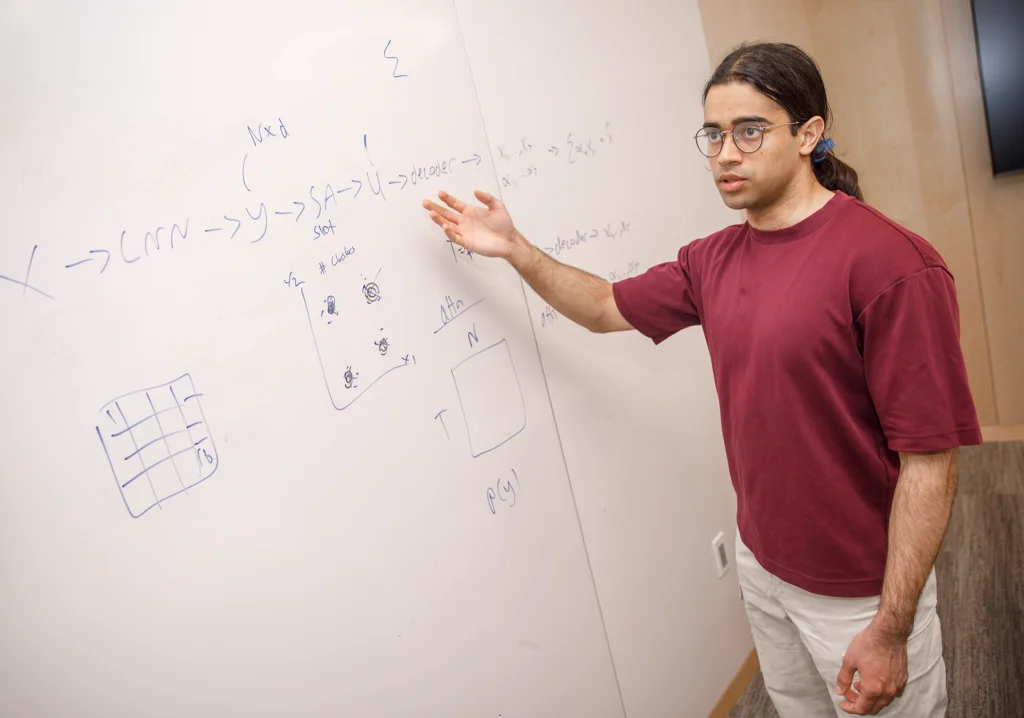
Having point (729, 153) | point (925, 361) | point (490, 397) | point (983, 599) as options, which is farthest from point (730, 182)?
point (983, 599)

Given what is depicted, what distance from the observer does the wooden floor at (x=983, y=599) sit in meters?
1.89

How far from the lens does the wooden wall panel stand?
9.82ft

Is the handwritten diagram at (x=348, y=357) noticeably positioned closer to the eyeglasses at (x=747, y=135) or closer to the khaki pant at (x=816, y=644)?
the eyeglasses at (x=747, y=135)

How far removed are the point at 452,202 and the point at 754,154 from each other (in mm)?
536

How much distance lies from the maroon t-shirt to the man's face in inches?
3.2

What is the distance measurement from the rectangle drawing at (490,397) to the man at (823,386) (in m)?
0.20

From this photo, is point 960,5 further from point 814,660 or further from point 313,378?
point 313,378

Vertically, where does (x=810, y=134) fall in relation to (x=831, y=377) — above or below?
above

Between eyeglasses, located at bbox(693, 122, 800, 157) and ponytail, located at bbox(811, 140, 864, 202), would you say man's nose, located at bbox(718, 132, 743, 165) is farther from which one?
ponytail, located at bbox(811, 140, 864, 202)

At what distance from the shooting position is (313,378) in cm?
115

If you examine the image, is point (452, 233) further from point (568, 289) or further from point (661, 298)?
point (661, 298)

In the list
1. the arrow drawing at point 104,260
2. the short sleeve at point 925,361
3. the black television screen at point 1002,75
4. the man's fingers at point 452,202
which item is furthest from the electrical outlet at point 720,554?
the black television screen at point 1002,75

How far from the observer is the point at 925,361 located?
1088 millimetres

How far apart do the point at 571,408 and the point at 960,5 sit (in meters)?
2.52
